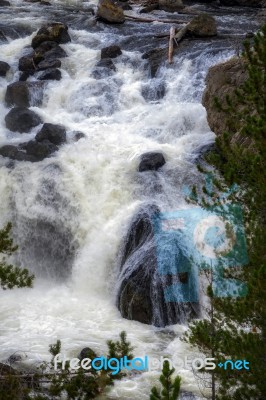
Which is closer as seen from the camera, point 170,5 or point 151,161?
point 151,161

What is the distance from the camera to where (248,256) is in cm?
831

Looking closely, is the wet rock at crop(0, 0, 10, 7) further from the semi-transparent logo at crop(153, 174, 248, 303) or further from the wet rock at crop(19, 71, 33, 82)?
the semi-transparent logo at crop(153, 174, 248, 303)

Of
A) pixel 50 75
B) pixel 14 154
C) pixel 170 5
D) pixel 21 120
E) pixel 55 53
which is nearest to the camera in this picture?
pixel 14 154

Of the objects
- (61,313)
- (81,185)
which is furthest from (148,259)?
(81,185)

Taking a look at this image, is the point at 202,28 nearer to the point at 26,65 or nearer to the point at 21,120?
the point at 26,65

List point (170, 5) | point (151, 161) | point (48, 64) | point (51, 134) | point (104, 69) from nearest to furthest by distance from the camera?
point (151, 161) < point (51, 134) < point (104, 69) < point (48, 64) < point (170, 5)

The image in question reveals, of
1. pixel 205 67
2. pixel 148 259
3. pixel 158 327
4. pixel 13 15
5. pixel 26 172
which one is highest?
pixel 13 15

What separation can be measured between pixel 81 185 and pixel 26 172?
1.95 m

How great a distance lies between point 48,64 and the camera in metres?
23.0

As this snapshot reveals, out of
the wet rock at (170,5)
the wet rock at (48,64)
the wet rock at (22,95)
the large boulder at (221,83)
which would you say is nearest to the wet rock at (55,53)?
the wet rock at (48,64)

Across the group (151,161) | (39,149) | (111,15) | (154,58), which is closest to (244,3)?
(111,15)

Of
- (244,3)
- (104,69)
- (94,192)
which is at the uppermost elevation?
(244,3)

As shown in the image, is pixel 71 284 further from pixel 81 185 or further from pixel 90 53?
pixel 90 53

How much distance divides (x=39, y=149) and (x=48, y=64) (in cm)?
746
